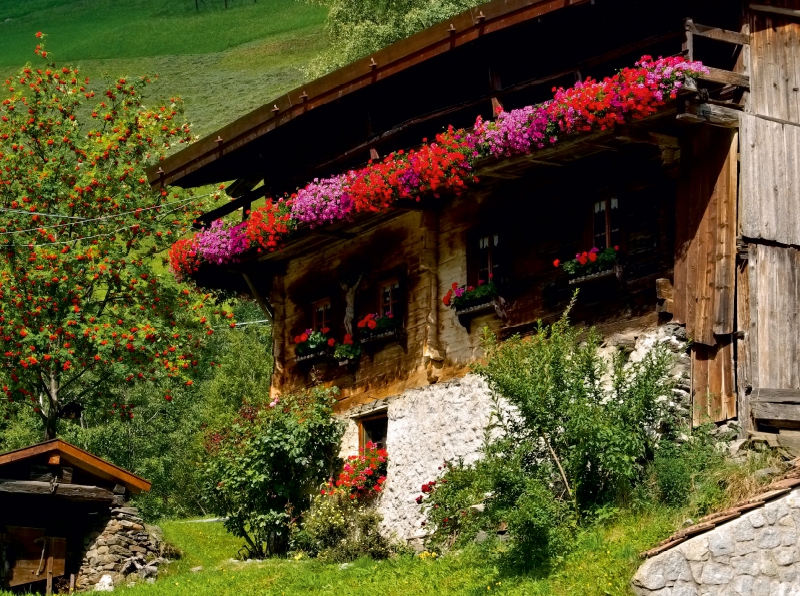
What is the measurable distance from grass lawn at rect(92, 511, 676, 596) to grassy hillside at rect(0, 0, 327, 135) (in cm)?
6181

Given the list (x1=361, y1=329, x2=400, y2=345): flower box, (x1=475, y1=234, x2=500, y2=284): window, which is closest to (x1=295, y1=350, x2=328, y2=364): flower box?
(x1=361, y1=329, x2=400, y2=345): flower box

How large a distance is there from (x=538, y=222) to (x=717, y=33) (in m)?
3.82

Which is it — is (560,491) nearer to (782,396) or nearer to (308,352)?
(782,396)

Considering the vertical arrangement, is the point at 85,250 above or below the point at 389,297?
above

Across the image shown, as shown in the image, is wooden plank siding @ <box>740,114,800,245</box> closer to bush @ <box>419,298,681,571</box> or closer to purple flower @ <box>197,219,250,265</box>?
bush @ <box>419,298,681,571</box>

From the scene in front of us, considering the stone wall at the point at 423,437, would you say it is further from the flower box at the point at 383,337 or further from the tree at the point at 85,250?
the tree at the point at 85,250

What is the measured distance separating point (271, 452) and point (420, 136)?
5832mm

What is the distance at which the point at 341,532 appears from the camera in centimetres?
1964

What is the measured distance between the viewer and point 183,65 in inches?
3999

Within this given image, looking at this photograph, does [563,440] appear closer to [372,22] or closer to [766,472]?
[766,472]

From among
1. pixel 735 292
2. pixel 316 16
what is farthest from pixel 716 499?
pixel 316 16

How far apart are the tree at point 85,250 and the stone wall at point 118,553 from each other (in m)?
4.42

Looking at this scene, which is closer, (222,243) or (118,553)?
(118,553)

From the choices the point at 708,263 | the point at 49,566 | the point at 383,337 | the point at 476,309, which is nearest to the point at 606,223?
the point at 708,263
